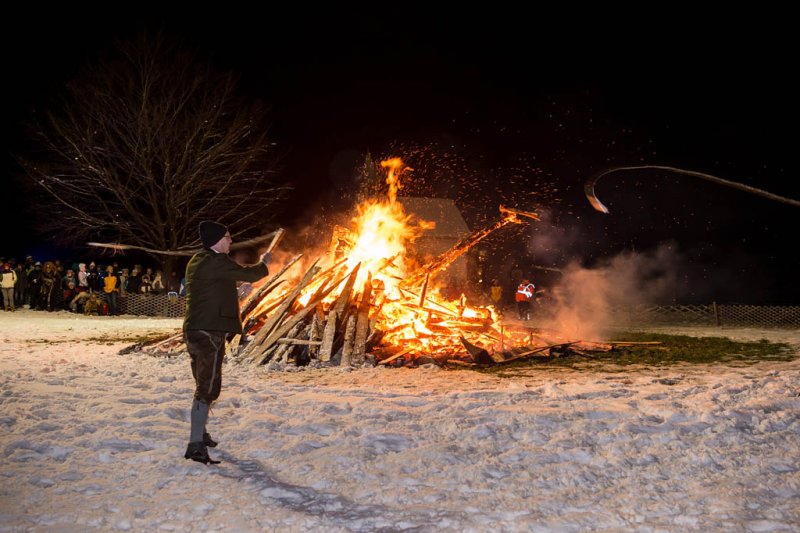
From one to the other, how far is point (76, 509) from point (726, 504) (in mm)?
4062

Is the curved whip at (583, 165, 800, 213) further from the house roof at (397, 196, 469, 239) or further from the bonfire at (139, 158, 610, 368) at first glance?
the house roof at (397, 196, 469, 239)

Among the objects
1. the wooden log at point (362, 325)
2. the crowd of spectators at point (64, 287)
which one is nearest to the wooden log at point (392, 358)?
the wooden log at point (362, 325)

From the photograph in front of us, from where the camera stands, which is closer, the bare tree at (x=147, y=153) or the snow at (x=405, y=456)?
the snow at (x=405, y=456)

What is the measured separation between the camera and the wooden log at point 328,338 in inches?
406

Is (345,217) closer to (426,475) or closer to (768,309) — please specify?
(768,309)

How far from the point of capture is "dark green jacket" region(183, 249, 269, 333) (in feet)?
15.7

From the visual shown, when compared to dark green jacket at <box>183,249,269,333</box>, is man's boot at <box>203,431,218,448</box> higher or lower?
lower

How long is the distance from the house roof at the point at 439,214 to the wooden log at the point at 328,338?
27.1 meters

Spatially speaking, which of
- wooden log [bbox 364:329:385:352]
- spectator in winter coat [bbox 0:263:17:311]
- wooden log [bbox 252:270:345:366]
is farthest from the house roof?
wooden log [bbox 364:329:385:352]

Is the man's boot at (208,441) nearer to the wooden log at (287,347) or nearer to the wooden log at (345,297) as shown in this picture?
the wooden log at (287,347)

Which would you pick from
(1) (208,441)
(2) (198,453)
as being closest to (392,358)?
(1) (208,441)

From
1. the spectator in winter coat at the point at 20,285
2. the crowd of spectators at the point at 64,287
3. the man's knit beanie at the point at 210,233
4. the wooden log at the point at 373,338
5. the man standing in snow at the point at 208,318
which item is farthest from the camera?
the spectator in winter coat at the point at 20,285

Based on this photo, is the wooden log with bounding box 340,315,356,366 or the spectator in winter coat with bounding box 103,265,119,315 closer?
the wooden log with bounding box 340,315,356,366

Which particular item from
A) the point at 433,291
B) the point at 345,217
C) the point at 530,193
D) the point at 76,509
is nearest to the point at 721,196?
the point at 530,193
